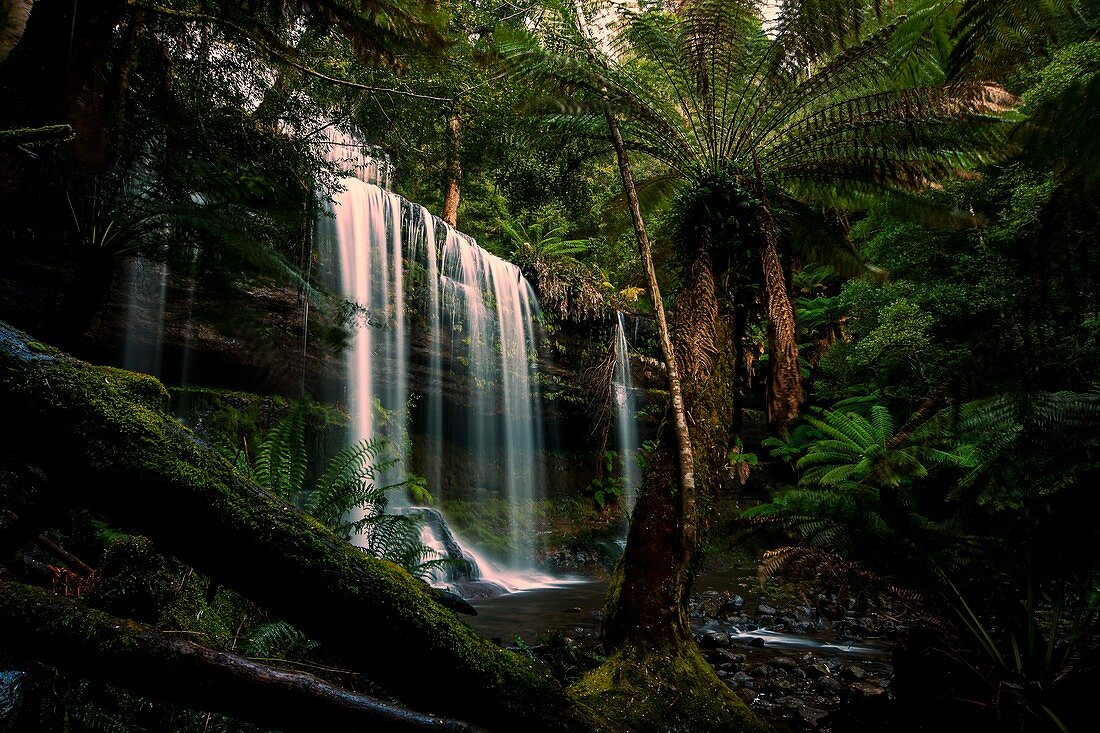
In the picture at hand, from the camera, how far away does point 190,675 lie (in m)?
1.19

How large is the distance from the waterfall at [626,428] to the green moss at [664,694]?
364 inches

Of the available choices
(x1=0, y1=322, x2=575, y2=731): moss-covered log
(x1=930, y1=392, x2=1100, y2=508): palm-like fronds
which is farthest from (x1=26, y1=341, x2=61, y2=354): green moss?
(x1=930, y1=392, x2=1100, y2=508): palm-like fronds

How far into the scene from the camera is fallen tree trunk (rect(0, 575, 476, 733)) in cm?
118

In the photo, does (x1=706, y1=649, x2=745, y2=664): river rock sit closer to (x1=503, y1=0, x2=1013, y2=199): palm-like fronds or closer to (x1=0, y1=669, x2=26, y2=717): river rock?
(x1=503, y1=0, x2=1013, y2=199): palm-like fronds

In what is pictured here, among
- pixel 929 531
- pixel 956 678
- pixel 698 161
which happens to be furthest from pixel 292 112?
pixel 956 678

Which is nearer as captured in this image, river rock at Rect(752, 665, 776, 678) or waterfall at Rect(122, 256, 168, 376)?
river rock at Rect(752, 665, 776, 678)

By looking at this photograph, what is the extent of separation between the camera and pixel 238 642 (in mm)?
2314

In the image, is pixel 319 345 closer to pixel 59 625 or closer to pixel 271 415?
pixel 271 415

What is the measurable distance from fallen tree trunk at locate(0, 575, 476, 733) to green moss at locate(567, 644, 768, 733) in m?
1.48

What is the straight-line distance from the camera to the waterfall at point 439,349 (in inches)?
363

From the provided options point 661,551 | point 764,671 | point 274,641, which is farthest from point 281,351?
point 764,671

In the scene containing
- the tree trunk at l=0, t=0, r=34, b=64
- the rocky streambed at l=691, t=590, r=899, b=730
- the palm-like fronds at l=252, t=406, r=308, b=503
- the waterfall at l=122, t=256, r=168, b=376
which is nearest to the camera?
Result: the tree trunk at l=0, t=0, r=34, b=64

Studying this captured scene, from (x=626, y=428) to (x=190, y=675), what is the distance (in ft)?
38.2

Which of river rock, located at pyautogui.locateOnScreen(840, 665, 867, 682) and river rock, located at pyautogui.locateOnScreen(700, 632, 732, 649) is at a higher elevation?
river rock, located at pyautogui.locateOnScreen(700, 632, 732, 649)
